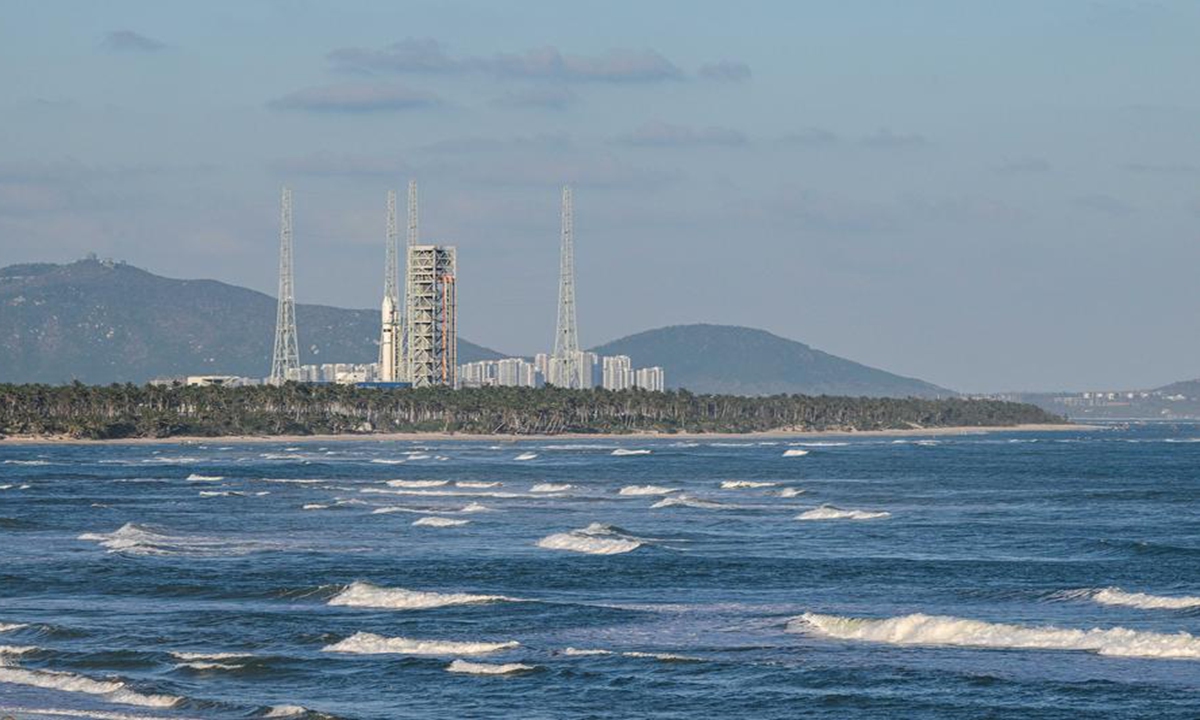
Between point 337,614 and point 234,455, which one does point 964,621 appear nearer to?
point 337,614

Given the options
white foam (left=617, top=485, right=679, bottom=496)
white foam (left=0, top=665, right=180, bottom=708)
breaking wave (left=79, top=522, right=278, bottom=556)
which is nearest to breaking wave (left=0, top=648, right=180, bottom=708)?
white foam (left=0, top=665, right=180, bottom=708)

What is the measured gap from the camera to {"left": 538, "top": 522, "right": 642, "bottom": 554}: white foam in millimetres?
77562

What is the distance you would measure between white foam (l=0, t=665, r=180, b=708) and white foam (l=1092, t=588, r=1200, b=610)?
28319 millimetres

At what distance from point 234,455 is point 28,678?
508 ft

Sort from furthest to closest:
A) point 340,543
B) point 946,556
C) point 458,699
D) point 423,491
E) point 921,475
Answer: point 921,475, point 423,491, point 340,543, point 946,556, point 458,699

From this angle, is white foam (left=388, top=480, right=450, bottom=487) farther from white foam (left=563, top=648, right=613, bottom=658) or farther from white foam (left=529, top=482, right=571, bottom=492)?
white foam (left=563, top=648, right=613, bottom=658)

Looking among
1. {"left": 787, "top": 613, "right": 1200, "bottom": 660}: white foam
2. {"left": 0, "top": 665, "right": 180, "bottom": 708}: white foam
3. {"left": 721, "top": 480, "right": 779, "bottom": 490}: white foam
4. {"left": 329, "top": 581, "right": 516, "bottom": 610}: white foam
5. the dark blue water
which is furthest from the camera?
{"left": 721, "top": 480, "right": 779, "bottom": 490}: white foam

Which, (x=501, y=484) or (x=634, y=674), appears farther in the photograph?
(x=501, y=484)

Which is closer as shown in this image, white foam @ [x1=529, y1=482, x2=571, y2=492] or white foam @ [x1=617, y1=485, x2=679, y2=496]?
white foam @ [x1=617, y1=485, x2=679, y2=496]

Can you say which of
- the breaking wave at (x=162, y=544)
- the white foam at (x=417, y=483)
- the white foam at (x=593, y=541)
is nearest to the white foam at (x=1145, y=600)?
the white foam at (x=593, y=541)

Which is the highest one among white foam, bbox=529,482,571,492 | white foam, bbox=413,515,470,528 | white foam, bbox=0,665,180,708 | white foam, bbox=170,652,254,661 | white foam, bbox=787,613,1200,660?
white foam, bbox=529,482,571,492

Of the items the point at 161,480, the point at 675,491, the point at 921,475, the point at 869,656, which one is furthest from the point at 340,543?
the point at 921,475

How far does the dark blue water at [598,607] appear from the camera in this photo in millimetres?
43250

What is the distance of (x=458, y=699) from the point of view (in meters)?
43.1
